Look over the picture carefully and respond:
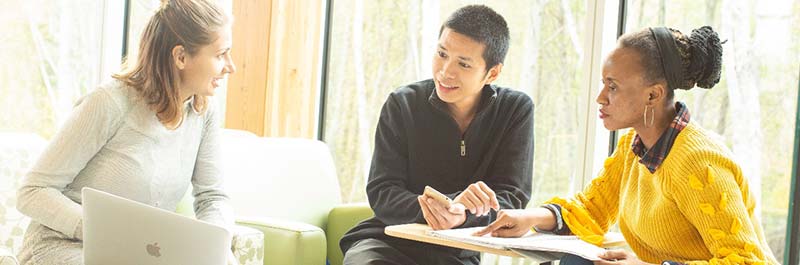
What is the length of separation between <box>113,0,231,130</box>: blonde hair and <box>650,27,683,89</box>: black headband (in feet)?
3.80

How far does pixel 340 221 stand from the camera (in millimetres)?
3283

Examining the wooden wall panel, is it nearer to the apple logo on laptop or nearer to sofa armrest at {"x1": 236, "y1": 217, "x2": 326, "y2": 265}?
sofa armrest at {"x1": 236, "y1": 217, "x2": 326, "y2": 265}

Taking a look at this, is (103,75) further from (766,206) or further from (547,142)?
(766,206)

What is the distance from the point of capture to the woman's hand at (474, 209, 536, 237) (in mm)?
2146

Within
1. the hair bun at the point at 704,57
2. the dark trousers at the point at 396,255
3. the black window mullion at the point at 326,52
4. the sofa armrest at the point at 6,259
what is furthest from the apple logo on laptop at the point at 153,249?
the black window mullion at the point at 326,52

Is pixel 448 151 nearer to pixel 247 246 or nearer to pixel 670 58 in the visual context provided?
pixel 247 246

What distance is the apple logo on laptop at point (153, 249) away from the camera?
1.70 metres

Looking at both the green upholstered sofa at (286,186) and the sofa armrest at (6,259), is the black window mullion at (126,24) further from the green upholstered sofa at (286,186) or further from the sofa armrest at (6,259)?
the sofa armrest at (6,259)

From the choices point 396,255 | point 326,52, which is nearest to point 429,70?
point 326,52

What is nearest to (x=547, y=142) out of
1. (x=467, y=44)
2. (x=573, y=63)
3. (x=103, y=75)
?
(x=573, y=63)

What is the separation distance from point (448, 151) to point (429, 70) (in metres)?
1.43

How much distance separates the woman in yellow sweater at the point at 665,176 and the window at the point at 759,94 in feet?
3.37

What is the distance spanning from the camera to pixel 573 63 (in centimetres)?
351

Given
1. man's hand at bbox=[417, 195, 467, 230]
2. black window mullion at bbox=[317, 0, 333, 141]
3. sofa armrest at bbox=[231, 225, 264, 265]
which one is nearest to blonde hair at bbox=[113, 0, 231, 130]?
sofa armrest at bbox=[231, 225, 264, 265]
